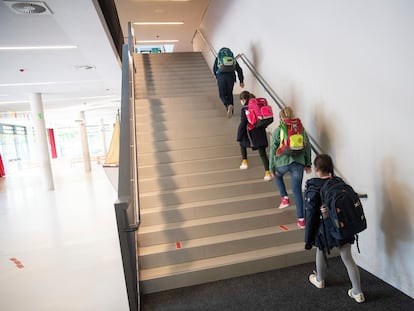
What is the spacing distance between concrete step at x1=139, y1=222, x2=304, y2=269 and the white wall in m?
0.83

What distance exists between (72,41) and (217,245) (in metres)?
4.99

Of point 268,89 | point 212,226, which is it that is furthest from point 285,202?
point 268,89

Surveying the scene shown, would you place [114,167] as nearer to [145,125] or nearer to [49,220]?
[49,220]

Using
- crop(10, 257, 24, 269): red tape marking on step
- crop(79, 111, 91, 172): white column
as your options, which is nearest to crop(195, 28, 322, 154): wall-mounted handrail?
crop(10, 257, 24, 269): red tape marking on step

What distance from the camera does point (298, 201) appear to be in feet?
10.6

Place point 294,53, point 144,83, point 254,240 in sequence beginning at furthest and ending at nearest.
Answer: point 144,83
point 294,53
point 254,240

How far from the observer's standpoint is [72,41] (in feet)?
17.9

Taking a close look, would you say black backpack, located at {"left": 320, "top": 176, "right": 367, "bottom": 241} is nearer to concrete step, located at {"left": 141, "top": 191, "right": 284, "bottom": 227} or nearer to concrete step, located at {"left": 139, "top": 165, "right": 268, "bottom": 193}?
concrete step, located at {"left": 141, "top": 191, "right": 284, "bottom": 227}

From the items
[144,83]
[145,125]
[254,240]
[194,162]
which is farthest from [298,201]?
[144,83]

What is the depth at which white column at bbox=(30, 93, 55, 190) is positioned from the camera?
10156mm

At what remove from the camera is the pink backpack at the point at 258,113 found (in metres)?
3.72

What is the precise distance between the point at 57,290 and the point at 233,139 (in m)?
3.31

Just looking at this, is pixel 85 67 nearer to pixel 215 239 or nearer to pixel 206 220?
pixel 206 220

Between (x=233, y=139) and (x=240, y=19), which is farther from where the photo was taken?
(x=240, y=19)
